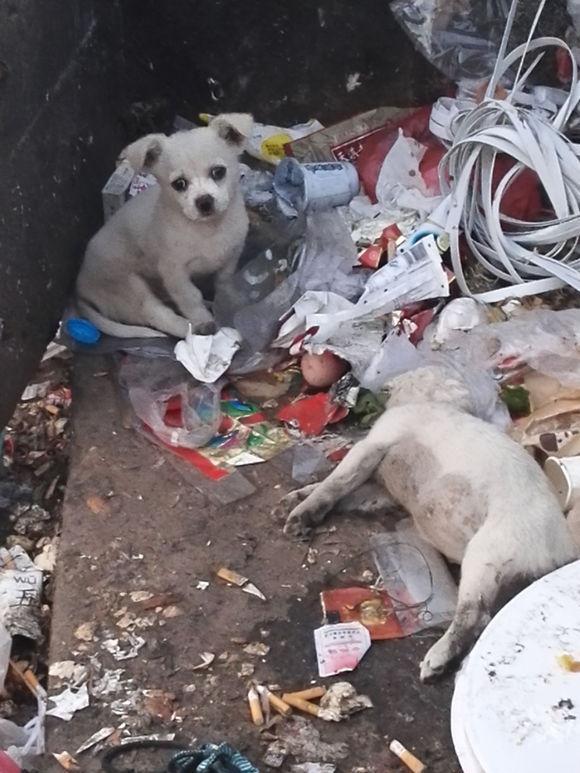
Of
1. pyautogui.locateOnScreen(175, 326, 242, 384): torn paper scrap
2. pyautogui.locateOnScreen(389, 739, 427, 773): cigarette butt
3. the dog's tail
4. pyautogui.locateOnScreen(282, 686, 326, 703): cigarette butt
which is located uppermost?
the dog's tail

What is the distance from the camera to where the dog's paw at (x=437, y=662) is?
198 cm

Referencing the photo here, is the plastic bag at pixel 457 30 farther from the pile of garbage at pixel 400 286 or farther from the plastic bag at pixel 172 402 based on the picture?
the plastic bag at pixel 172 402

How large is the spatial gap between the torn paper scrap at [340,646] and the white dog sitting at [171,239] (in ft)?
3.90

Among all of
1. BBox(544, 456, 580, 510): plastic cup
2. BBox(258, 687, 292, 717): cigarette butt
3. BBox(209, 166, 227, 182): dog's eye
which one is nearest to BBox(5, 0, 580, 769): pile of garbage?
BBox(544, 456, 580, 510): plastic cup

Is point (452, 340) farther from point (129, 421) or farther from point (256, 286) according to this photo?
point (129, 421)

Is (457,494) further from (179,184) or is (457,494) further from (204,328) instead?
(179,184)

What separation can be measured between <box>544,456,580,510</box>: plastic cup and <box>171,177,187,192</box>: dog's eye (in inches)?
51.5

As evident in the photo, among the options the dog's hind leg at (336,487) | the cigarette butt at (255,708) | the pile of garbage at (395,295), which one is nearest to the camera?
the cigarette butt at (255,708)

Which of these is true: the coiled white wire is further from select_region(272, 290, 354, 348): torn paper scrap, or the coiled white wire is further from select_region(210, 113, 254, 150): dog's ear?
select_region(210, 113, 254, 150): dog's ear

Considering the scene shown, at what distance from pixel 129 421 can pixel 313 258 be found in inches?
32.7

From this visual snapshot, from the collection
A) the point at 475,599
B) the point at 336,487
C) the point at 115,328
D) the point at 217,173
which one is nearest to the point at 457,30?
the point at 217,173

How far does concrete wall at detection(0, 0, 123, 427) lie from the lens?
278 cm

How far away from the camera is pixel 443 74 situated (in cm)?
366

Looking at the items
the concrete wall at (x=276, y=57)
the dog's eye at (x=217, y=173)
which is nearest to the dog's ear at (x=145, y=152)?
the dog's eye at (x=217, y=173)
